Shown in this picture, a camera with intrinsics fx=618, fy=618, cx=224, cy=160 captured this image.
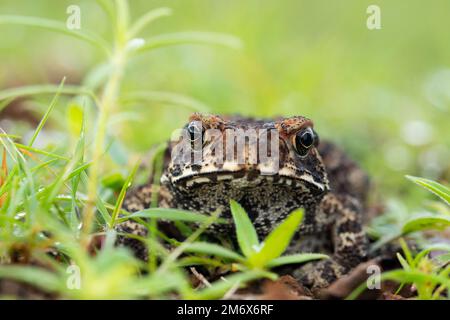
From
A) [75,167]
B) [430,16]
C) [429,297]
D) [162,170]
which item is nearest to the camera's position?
[429,297]

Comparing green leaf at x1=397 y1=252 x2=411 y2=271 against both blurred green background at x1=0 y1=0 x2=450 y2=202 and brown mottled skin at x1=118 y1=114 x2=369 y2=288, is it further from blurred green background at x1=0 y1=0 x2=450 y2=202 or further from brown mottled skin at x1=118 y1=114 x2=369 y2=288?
blurred green background at x1=0 y1=0 x2=450 y2=202

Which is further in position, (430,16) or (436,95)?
(430,16)

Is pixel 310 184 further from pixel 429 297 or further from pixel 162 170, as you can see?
pixel 162 170

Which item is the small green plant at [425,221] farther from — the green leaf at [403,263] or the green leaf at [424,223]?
the green leaf at [403,263]

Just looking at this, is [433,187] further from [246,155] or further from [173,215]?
[173,215]

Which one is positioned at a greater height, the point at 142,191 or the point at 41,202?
the point at 142,191

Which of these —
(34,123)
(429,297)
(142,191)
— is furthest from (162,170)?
(34,123)
